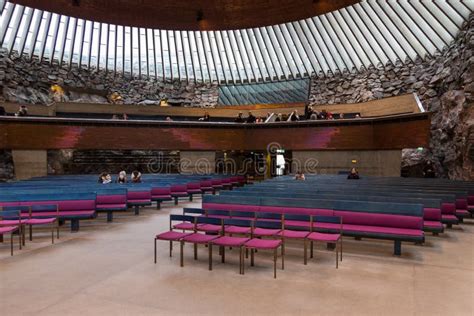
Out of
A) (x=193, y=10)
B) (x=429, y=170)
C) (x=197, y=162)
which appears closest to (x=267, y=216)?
(x=193, y=10)

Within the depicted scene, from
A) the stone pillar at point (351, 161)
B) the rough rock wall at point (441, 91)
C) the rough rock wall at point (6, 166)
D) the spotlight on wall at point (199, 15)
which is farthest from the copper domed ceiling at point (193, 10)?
the rough rock wall at point (6, 166)

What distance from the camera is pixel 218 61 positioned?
1072 inches

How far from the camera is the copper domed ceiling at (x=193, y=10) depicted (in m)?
13.6

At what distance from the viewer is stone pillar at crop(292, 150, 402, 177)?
16.1 metres

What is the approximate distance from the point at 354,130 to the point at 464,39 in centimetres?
671

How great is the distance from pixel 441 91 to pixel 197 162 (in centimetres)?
1341

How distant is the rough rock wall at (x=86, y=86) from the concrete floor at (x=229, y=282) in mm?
18808

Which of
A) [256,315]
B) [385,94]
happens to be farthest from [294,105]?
[256,315]

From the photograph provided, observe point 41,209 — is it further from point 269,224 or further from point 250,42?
point 250,42

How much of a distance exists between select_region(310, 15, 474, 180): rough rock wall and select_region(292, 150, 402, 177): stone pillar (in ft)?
9.06

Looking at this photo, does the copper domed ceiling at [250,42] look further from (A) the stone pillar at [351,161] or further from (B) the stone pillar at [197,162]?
(A) the stone pillar at [351,161]

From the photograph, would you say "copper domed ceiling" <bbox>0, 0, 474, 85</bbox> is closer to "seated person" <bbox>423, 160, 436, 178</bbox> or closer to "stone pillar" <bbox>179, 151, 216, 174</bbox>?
"seated person" <bbox>423, 160, 436, 178</bbox>

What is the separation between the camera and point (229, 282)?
14.6 ft

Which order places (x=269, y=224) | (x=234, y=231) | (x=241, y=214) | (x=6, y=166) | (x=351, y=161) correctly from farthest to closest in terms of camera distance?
(x=6, y=166)
(x=351, y=161)
(x=241, y=214)
(x=269, y=224)
(x=234, y=231)
